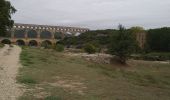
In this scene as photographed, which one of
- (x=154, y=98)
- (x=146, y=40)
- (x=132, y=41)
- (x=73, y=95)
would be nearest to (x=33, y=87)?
(x=73, y=95)

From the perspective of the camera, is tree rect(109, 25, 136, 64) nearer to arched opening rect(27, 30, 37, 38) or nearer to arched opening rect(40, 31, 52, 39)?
arched opening rect(27, 30, 37, 38)

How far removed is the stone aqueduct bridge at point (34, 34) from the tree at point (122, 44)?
3341 inches

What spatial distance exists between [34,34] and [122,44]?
Result: 10280 centimetres

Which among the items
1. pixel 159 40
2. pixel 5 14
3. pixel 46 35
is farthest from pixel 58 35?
pixel 5 14

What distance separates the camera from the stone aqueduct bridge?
14234 cm

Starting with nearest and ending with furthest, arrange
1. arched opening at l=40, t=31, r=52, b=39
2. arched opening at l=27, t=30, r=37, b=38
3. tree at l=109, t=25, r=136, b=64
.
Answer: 1. tree at l=109, t=25, r=136, b=64
2. arched opening at l=27, t=30, r=37, b=38
3. arched opening at l=40, t=31, r=52, b=39

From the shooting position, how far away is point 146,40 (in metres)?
105

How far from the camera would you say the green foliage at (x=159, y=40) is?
95.3m

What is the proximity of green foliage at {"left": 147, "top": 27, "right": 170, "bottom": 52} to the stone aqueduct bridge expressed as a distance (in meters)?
53.9

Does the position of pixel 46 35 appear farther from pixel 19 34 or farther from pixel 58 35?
pixel 19 34

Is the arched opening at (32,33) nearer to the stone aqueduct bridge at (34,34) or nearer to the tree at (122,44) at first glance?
the stone aqueduct bridge at (34,34)

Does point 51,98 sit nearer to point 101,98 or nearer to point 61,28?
point 101,98

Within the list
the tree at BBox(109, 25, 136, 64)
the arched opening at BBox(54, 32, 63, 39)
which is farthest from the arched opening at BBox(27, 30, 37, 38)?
the tree at BBox(109, 25, 136, 64)

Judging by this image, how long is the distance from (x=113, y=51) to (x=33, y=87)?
43.3 meters
